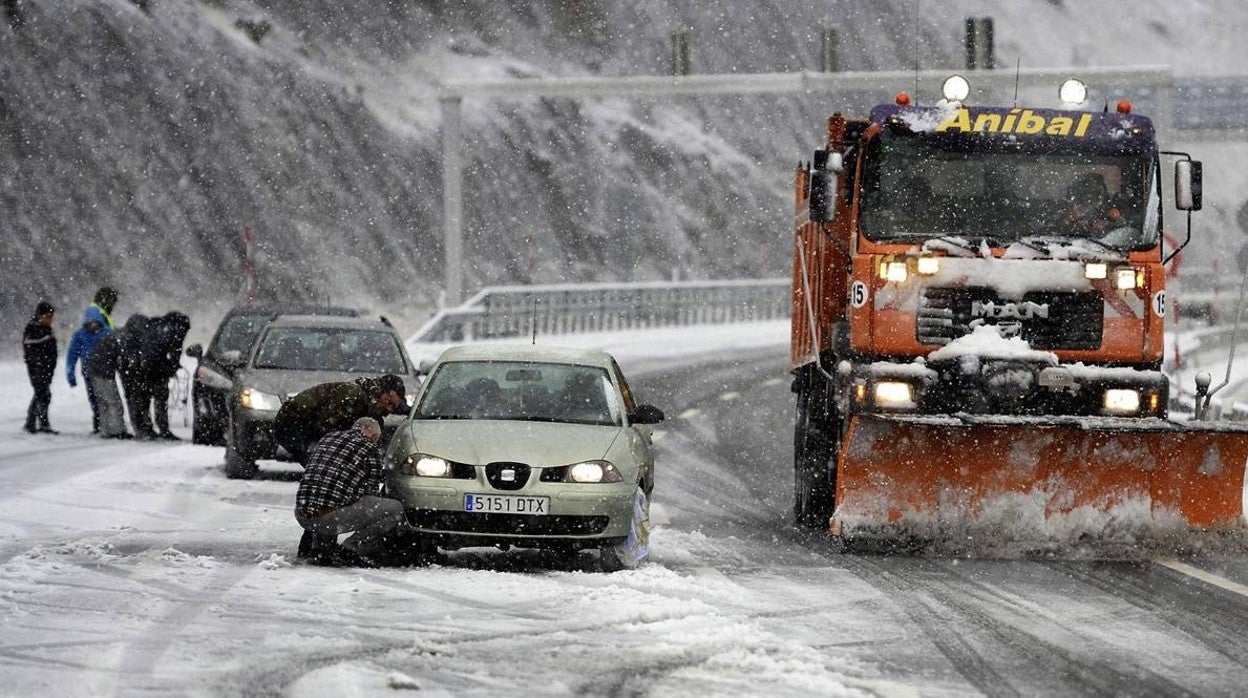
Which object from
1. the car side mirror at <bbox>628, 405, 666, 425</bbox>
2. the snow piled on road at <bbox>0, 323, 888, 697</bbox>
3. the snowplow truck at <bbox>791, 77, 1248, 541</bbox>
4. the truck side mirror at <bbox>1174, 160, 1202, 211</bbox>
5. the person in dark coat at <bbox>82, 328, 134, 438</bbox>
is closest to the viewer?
the snow piled on road at <bbox>0, 323, 888, 697</bbox>

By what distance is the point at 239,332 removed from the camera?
20578 millimetres

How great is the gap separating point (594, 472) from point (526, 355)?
149cm

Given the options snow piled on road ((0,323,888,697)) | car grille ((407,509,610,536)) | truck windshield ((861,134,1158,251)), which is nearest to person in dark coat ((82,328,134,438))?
snow piled on road ((0,323,888,697))

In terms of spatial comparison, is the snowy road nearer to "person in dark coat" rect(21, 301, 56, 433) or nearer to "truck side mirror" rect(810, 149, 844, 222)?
"truck side mirror" rect(810, 149, 844, 222)

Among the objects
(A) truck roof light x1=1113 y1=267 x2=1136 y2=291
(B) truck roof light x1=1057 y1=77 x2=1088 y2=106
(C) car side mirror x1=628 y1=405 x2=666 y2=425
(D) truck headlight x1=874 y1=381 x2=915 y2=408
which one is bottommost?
(C) car side mirror x1=628 y1=405 x2=666 y2=425

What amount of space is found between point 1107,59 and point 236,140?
198 ft

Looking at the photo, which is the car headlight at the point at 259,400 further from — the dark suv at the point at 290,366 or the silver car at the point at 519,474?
the silver car at the point at 519,474

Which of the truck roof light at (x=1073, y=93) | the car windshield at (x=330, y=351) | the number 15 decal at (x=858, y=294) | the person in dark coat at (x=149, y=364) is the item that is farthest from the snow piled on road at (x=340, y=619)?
the person in dark coat at (x=149, y=364)

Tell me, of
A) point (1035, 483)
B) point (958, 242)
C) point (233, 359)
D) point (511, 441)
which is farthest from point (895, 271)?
point (233, 359)

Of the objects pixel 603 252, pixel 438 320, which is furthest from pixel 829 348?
pixel 603 252

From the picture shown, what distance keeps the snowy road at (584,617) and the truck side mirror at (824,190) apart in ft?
6.94

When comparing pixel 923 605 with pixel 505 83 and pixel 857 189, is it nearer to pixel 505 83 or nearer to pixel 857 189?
pixel 857 189

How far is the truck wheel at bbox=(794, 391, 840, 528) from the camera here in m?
13.5

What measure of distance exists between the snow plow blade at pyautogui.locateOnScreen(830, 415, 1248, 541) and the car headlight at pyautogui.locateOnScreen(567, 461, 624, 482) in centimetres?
164
